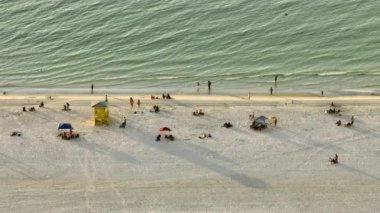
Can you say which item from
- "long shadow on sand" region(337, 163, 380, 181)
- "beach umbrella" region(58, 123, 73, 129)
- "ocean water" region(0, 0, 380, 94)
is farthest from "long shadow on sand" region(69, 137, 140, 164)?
"long shadow on sand" region(337, 163, 380, 181)

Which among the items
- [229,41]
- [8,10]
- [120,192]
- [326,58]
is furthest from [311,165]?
[8,10]

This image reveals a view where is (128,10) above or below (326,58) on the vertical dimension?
above

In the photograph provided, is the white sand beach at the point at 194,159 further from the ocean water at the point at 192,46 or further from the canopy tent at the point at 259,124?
the ocean water at the point at 192,46

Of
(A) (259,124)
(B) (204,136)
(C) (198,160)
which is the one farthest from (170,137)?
(A) (259,124)

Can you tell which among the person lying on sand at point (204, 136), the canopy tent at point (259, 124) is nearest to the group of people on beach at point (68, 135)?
the person lying on sand at point (204, 136)

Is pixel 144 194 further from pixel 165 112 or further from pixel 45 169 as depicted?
pixel 165 112
